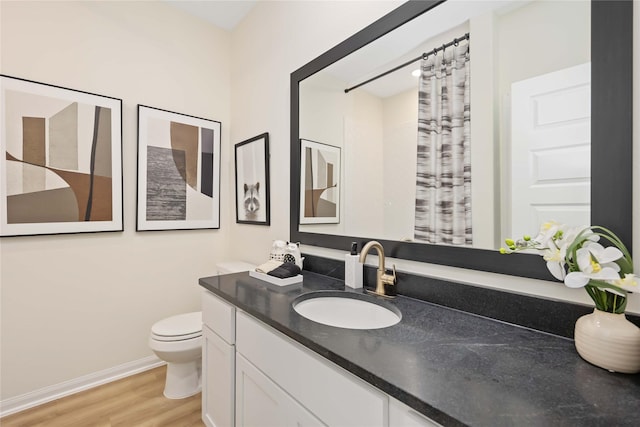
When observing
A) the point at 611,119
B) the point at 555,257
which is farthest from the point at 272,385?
the point at 611,119

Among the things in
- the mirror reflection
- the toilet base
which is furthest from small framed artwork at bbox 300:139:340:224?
the toilet base

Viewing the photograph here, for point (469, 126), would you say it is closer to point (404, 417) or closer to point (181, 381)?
point (404, 417)

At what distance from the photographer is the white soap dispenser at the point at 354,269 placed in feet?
4.56

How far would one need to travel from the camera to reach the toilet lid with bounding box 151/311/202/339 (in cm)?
179

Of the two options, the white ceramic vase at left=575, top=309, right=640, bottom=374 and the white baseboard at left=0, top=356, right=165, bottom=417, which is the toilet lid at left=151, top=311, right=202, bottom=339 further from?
the white ceramic vase at left=575, top=309, right=640, bottom=374

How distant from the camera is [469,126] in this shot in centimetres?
107

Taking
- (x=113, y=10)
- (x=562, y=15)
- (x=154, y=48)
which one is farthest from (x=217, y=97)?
(x=562, y=15)

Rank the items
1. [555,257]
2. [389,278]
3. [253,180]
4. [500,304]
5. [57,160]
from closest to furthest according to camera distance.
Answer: [555,257] → [500,304] → [389,278] → [57,160] → [253,180]

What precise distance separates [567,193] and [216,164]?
91.9 inches

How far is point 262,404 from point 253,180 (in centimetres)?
156

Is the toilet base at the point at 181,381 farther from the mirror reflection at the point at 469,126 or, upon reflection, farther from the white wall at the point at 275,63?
the mirror reflection at the point at 469,126

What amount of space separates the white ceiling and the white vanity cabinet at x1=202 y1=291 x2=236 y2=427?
7.02 ft

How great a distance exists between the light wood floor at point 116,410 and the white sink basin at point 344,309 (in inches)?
41.6

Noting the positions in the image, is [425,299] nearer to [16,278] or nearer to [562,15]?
[562,15]
